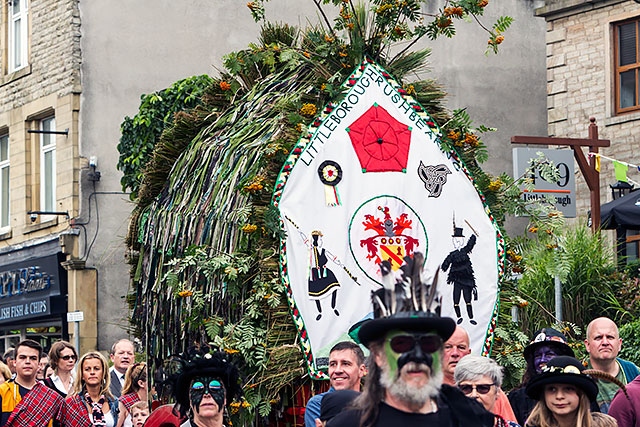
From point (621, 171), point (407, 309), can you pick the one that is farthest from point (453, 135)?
point (621, 171)

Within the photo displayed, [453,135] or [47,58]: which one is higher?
[47,58]

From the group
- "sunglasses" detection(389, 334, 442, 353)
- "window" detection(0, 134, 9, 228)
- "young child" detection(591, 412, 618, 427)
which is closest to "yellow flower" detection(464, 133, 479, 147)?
"young child" detection(591, 412, 618, 427)

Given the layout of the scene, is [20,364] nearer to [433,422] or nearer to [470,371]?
[470,371]

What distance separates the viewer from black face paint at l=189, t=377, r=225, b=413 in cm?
675

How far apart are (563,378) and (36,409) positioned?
13.0 feet

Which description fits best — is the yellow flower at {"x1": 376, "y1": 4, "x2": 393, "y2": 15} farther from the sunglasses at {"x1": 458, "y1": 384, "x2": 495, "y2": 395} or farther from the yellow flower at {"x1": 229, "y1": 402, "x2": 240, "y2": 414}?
the sunglasses at {"x1": 458, "y1": 384, "x2": 495, "y2": 395}

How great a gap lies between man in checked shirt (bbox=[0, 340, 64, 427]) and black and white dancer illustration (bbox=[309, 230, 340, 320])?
1.96 m

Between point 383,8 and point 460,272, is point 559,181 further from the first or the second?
point 383,8

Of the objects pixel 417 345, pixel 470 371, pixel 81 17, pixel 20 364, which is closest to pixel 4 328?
pixel 81 17

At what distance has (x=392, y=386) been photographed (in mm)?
4602

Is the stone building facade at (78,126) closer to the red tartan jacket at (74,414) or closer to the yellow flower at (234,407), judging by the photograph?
the red tartan jacket at (74,414)

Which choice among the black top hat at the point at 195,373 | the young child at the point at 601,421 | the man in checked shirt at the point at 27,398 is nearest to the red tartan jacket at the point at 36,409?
the man in checked shirt at the point at 27,398

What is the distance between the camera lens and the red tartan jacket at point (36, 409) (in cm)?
888

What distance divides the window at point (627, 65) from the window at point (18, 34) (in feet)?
36.3
